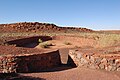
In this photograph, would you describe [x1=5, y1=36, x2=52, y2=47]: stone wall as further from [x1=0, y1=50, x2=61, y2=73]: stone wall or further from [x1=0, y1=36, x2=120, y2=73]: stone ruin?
[x1=0, y1=50, x2=61, y2=73]: stone wall

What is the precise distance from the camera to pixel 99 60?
14094 mm

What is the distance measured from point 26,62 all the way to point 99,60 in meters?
3.51

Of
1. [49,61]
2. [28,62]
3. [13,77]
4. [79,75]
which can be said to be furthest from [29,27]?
[13,77]

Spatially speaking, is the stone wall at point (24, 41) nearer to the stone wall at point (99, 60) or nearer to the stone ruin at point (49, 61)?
the stone ruin at point (49, 61)

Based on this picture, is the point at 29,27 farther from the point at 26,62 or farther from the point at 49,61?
the point at 26,62

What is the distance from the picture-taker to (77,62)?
15117mm

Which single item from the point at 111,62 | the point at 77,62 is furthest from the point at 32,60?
the point at 111,62

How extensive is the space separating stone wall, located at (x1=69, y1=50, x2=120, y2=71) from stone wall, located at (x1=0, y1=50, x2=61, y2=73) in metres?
1.53

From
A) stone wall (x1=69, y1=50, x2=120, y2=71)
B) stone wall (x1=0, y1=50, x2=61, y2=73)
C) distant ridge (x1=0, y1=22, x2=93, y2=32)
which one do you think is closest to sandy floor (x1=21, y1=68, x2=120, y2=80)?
stone wall (x1=69, y1=50, x2=120, y2=71)

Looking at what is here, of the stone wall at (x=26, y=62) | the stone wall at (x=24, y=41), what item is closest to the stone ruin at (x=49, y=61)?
the stone wall at (x=26, y=62)

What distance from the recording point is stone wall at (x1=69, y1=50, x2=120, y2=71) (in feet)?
45.2

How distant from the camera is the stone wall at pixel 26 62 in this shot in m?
13.2

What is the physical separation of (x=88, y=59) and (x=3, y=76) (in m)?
4.32

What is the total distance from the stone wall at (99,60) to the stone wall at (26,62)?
153cm
